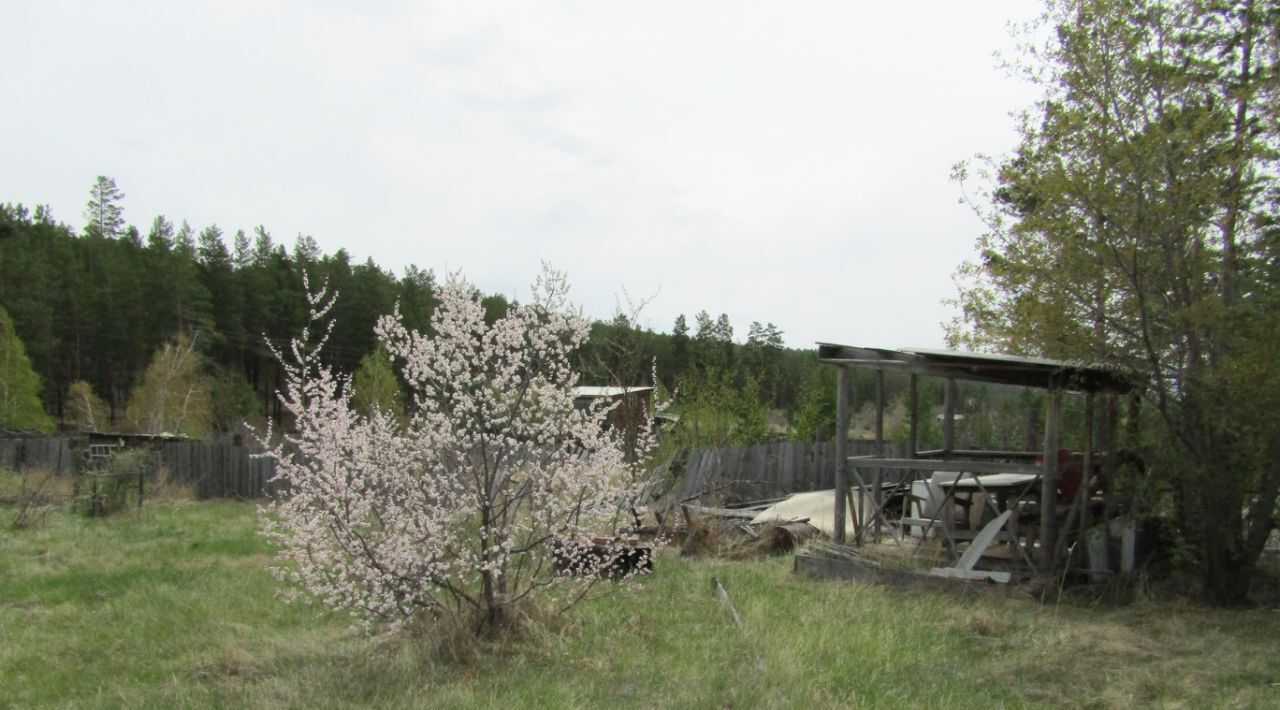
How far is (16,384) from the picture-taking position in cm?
3391

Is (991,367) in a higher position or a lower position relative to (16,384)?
higher

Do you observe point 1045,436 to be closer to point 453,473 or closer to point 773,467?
point 453,473

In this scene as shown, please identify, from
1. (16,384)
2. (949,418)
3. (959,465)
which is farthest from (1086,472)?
(16,384)

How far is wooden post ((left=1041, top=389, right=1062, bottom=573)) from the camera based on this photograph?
9.22 meters

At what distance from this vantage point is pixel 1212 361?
860 cm

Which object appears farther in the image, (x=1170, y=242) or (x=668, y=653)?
(x=1170, y=242)

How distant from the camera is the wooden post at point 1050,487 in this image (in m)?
9.22

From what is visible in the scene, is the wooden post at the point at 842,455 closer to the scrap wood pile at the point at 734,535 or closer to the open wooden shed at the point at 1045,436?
the open wooden shed at the point at 1045,436

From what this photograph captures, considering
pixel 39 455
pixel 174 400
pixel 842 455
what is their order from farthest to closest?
pixel 174 400, pixel 39 455, pixel 842 455

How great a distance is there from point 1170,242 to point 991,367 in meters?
1.94

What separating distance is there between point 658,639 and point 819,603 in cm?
197

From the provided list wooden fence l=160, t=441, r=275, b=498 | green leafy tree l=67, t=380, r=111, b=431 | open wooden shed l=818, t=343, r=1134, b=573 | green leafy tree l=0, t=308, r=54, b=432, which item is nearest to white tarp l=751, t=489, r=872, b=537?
open wooden shed l=818, t=343, r=1134, b=573

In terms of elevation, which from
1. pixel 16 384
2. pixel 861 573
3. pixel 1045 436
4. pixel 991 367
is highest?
pixel 991 367

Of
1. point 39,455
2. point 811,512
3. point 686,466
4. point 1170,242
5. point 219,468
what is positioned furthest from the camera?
point 219,468
